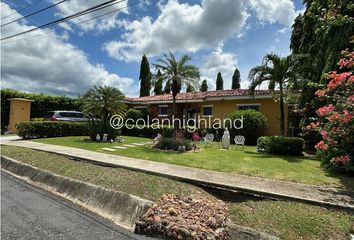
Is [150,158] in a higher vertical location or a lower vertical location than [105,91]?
lower

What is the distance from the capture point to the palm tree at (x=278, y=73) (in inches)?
543

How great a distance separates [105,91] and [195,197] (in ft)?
41.8

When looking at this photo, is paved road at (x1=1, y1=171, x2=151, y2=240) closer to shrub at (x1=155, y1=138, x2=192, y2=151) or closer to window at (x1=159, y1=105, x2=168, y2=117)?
shrub at (x1=155, y1=138, x2=192, y2=151)

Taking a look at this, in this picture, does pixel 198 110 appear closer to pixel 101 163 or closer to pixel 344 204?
pixel 101 163

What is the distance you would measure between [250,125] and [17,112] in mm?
19341

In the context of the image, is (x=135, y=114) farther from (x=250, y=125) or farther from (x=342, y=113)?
(x=342, y=113)

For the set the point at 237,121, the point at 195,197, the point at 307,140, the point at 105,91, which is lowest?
the point at 195,197

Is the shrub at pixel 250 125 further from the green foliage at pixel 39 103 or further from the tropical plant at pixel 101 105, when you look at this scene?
the green foliage at pixel 39 103

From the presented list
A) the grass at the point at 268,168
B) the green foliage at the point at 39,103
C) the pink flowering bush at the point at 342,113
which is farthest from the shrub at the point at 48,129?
the pink flowering bush at the point at 342,113

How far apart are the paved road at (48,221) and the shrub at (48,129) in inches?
427

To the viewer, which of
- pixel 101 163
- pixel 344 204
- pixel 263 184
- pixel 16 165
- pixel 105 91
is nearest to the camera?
pixel 344 204

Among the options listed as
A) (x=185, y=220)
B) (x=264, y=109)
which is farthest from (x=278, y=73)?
(x=185, y=220)

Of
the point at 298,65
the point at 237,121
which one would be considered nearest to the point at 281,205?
the point at 298,65

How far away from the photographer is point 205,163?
374 inches
